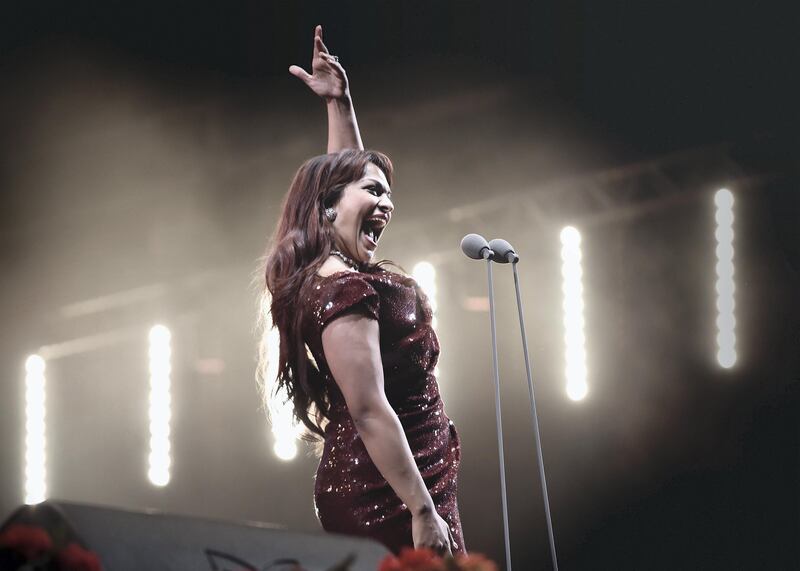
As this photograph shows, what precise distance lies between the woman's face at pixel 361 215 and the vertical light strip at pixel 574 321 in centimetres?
205

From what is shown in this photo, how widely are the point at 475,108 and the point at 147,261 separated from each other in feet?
5.06

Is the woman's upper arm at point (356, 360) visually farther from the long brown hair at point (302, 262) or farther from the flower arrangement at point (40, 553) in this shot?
the flower arrangement at point (40, 553)

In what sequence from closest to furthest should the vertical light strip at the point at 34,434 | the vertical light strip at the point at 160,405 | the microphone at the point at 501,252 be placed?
1. the microphone at the point at 501,252
2. the vertical light strip at the point at 34,434
3. the vertical light strip at the point at 160,405

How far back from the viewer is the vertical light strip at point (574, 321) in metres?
4.23

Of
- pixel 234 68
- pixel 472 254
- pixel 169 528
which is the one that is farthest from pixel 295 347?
pixel 234 68

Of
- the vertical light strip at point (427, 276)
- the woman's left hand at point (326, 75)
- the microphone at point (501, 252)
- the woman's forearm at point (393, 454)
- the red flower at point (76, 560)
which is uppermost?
Answer: the woman's left hand at point (326, 75)

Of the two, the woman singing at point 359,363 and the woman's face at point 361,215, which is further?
the woman's face at point 361,215

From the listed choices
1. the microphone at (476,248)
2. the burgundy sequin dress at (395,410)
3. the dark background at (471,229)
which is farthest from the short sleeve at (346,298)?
the dark background at (471,229)

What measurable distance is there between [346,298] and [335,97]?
764mm

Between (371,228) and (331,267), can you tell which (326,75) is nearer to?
(371,228)

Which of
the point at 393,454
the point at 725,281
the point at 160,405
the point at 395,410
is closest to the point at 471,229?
the point at 725,281

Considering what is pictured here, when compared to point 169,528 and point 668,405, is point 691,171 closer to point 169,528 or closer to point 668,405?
point 668,405

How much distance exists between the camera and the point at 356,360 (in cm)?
203

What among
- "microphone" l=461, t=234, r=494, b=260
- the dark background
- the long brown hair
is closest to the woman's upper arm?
the long brown hair
